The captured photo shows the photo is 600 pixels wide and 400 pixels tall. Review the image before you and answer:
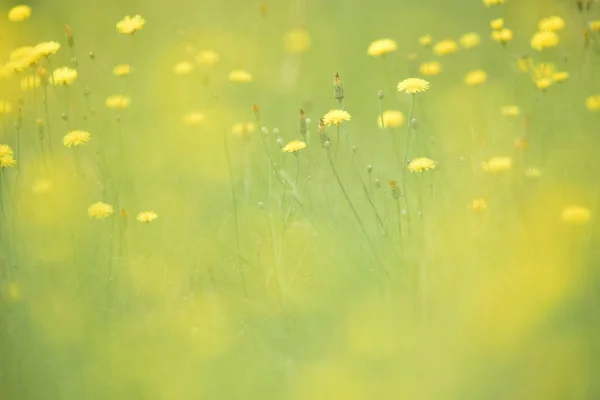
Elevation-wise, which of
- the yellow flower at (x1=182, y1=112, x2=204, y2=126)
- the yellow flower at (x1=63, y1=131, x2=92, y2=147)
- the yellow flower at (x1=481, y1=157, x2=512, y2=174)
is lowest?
the yellow flower at (x1=481, y1=157, x2=512, y2=174)

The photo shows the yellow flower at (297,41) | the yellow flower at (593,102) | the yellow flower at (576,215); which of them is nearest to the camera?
the yellow flower at (576,215)

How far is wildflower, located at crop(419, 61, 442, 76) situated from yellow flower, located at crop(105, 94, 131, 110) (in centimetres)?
75

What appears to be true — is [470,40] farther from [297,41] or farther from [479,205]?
[479,205]

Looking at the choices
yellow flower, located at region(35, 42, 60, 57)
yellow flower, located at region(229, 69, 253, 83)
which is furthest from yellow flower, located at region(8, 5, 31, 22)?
yellow flower, located at region(229, 69, 253, 83)

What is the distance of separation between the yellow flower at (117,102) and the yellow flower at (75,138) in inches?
6.9

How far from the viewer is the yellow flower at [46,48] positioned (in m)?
1.65

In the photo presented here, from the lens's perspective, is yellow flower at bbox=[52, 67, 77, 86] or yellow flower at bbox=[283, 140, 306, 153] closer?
yellow flower at bbox=[283, 140, 306, 153]

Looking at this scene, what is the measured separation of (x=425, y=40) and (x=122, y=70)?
0.80 meters

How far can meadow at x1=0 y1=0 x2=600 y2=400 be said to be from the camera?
4.05 ft

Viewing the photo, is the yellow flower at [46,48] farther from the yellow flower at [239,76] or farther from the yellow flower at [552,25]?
the yellow flower at [552,25]

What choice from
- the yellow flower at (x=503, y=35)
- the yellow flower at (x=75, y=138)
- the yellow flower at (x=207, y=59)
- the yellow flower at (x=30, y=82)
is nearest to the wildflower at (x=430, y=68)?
the yellow flower at (x=503, y=35)

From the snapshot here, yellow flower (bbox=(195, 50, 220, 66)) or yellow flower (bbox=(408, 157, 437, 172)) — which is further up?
yellow flower (bbox=(195, 50, 220, 66))

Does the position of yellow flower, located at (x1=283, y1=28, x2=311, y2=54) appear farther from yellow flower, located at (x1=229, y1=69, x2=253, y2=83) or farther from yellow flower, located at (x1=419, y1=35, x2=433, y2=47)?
yellow flower, located at (x1=419, y1=35, x2=433, y2=47)

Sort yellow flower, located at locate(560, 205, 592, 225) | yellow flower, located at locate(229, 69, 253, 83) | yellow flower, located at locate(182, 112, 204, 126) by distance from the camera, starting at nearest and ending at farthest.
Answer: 1. yellow flower, located at locate(560, 205, 592, 225)
2. yellow flower, located at locate(182, 112, 204, 126)
3. yellow flower, located at locate(229, 69, 253, 83)
